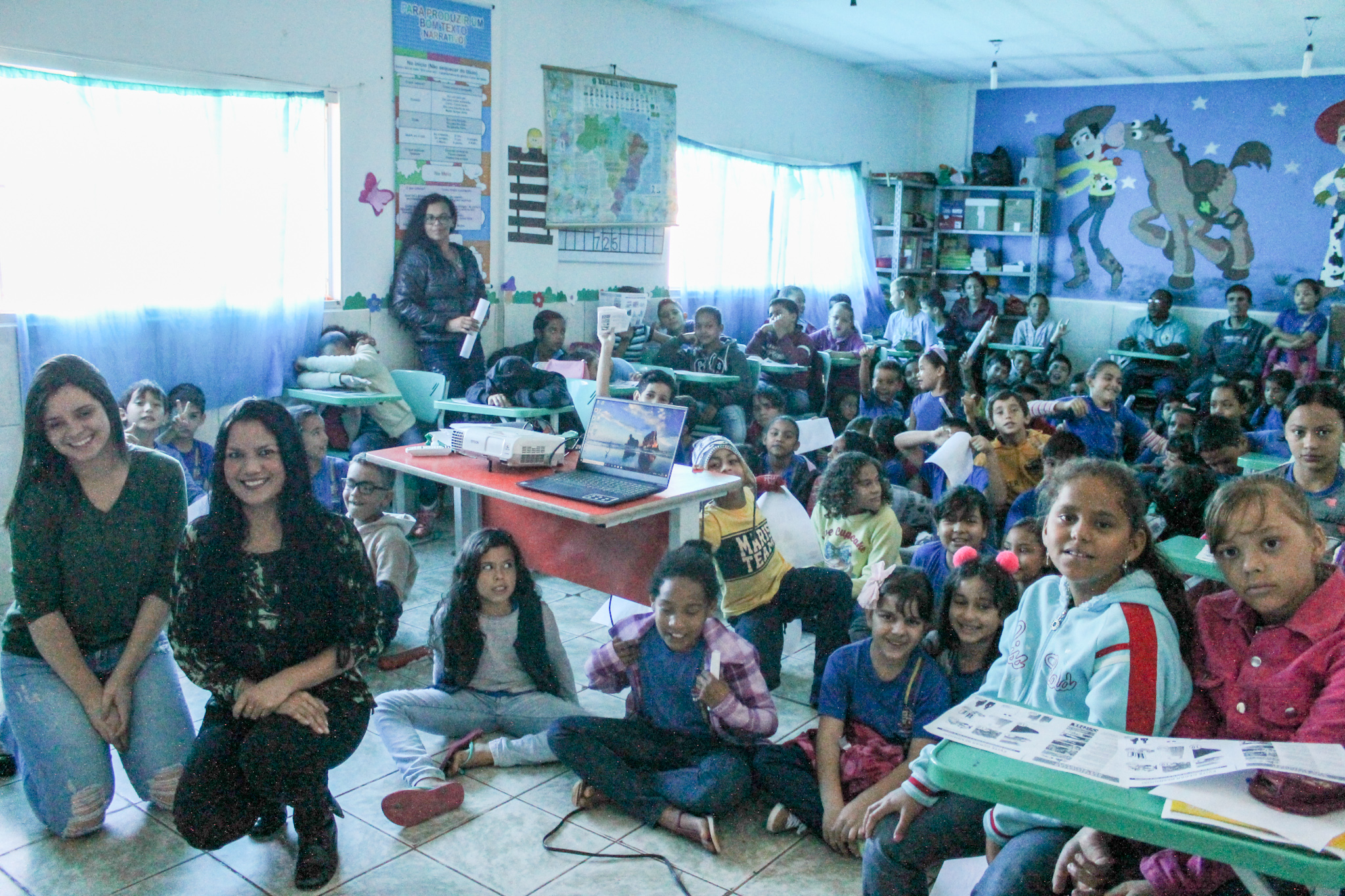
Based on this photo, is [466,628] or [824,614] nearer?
[466,628]

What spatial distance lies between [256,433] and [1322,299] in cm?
818

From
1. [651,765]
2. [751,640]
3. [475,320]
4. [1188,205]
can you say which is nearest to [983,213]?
[1188,205]

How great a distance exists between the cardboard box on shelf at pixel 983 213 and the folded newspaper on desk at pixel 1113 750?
8.22 metres

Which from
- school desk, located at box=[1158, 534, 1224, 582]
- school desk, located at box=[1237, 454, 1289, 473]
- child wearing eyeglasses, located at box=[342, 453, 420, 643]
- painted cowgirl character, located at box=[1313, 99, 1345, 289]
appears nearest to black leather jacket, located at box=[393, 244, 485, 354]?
child wearing eyeglasses, located at box=[342, 453, 420, 643]

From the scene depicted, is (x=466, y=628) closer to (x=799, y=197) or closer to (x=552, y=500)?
(x=552, y=500)

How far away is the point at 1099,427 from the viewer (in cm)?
468

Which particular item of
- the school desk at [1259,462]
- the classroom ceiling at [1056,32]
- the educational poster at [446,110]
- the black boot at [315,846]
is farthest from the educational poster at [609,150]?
the black boot at [315,846]

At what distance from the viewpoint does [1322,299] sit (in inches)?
316

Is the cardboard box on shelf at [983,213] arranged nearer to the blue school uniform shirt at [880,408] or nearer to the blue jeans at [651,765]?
the blue school uniform shirt at [880,408]

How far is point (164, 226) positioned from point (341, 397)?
0.97m

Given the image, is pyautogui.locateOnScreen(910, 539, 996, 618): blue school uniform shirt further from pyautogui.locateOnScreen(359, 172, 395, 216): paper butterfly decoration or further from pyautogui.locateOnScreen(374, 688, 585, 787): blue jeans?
pyautogui.locateOnScreen(359, 172, 395, 216): paper butterfly decoration

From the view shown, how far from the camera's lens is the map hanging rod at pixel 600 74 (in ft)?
19.3

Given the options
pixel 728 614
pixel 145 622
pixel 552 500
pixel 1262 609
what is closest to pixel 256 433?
pixel 145 622

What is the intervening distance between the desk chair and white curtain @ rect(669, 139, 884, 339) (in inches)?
92.7
